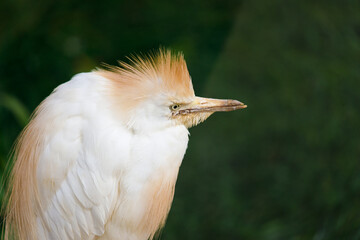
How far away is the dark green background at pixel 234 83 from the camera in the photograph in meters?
1.36

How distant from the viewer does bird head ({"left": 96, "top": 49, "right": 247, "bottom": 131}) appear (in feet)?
2.46

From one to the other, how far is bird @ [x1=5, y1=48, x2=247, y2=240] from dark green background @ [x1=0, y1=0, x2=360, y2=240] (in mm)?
691

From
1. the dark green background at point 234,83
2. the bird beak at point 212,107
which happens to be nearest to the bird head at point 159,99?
the bird beak at point 212,107

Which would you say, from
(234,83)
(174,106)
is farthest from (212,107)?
(234,83)

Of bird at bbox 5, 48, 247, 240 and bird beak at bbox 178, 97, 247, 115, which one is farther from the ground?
bird beak at bbox 178, 97, 247, 115

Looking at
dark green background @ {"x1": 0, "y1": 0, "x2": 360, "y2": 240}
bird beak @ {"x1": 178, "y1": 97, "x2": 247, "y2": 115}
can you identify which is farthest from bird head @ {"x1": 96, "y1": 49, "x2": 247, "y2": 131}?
dark green background @ {"x1": 0, "y1": 0, "x2": 360, "y2": 240}

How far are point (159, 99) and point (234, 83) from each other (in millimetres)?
917

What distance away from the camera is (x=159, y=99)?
751mm

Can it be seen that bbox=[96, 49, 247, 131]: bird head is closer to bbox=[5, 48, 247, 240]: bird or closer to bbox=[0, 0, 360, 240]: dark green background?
bbox=[5, 48, 247, 240]: bird

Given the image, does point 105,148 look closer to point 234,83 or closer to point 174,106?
point 174,106

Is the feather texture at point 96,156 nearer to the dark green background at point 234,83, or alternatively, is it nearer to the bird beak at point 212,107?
the bird beak at point 212,107

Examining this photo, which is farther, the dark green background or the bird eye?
the dark green background

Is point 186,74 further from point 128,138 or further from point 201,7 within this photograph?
point 201,7

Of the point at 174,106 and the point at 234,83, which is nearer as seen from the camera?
the point at 174,106
